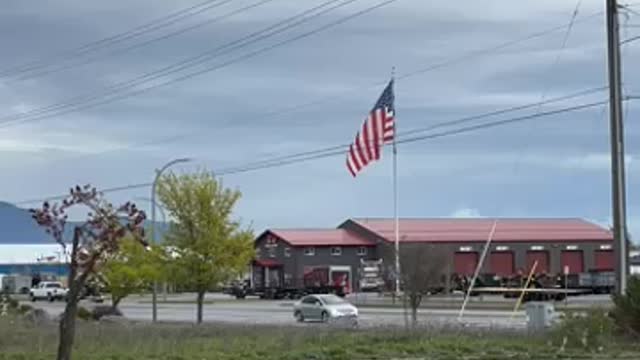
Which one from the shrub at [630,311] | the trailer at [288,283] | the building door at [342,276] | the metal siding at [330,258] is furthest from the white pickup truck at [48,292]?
the shrub at [630,311]

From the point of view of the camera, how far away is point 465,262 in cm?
11544

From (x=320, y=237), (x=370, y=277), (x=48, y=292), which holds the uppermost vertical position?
(x=320, y=237)

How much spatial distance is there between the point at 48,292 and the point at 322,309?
55.8 metres

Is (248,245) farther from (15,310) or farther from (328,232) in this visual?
(328,232)

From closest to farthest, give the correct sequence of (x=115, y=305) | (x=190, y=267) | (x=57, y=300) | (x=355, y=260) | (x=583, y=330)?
(x=583, y=330) < (x=190, y=267) < (x=115, y=305) < (x=57, y=300) < (x=355, y=260)

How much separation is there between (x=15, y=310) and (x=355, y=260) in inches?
2550

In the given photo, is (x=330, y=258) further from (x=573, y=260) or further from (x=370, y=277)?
(x=573, y=260)

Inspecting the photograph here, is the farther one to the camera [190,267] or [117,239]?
[190,267]

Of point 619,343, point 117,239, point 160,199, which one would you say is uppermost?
point 160,199

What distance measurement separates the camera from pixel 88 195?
19297mm

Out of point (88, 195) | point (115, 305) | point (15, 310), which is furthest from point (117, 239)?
point (115, 305)

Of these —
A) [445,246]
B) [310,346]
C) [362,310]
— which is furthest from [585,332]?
[445,246]

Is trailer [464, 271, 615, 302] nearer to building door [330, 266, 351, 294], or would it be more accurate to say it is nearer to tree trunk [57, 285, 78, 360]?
building door [330, 266, 351, 294]

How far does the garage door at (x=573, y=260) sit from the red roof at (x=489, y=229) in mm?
1685
